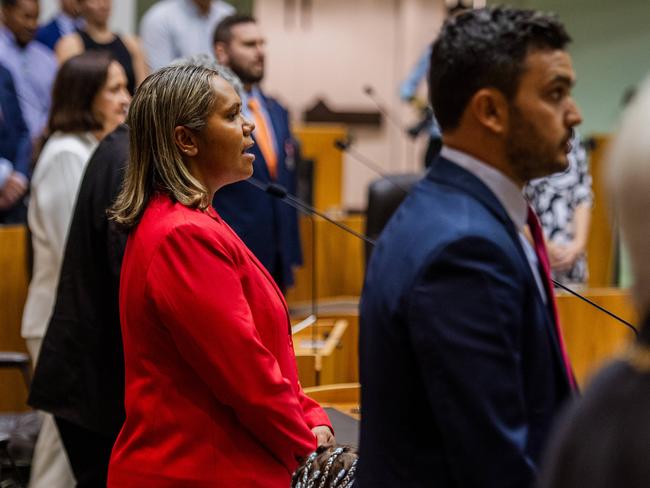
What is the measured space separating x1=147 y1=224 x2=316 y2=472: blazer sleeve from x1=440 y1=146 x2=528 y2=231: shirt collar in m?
0.57

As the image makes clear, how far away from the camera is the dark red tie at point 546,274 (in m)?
1.42

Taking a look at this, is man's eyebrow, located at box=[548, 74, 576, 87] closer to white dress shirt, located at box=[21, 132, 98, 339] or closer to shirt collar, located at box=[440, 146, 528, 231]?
shirt collar, located at box=[440, 146, 528, 231]

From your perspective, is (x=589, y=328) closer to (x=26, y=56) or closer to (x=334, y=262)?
(x=334, y=262)

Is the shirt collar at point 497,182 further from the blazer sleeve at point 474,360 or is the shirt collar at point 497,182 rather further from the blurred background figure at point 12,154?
the blurred background figure at point 12,154

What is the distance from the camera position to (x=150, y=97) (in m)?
2.06

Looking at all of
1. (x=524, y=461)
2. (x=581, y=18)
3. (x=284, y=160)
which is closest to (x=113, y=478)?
(x=524, y=461)

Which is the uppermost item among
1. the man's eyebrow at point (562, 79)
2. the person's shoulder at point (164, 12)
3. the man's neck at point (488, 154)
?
the person's shoulder at point (164, 12)

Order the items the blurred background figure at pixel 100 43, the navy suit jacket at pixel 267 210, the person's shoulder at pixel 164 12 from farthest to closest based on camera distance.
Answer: the person's shoulder at pixel 164 12, the blurred background figure at pixel 100 43, the navy suit jacket at pixel 267 210

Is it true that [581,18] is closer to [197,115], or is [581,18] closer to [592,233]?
[592,233]

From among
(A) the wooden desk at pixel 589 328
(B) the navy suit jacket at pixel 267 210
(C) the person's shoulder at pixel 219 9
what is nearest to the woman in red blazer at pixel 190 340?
(B) the navy suit jacket at pixel 267 210

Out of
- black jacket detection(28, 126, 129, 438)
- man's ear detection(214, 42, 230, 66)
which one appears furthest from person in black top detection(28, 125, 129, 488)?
man's ear detection(214, 42, 230, 66)

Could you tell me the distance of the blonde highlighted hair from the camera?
201 centimetres

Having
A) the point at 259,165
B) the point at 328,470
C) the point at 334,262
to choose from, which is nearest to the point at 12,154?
the point at 259,165

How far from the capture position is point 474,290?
1336 millimetres
